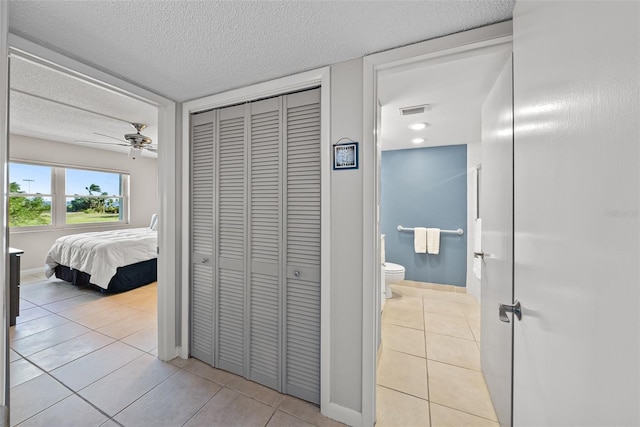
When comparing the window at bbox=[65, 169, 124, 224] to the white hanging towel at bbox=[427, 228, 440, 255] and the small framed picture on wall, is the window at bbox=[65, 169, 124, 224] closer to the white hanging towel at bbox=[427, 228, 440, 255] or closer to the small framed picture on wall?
the small framed picture on wall

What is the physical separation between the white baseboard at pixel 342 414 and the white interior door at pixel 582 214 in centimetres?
95

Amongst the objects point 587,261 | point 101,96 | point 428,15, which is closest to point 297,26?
point 428,15

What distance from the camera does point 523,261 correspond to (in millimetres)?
930

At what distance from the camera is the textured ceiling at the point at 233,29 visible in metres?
1.15

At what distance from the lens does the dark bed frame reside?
3.75 metres

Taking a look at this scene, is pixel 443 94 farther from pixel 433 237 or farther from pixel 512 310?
pixel 433 237

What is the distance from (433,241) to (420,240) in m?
0.18

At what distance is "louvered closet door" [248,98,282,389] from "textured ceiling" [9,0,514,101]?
37 cm

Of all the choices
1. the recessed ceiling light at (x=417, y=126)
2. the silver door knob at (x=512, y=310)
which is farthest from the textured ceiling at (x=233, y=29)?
the recessed ceiling light at (x=417, y=126)

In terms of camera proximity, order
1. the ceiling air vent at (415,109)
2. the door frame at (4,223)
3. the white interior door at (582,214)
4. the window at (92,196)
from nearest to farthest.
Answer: the white interior door at (582,214), the door frame at (4,223), the ceiling air vent at (415,109), the window at (92,196)

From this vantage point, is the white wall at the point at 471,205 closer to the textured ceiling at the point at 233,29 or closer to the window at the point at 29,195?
the textured ceiling at the point at 233,29

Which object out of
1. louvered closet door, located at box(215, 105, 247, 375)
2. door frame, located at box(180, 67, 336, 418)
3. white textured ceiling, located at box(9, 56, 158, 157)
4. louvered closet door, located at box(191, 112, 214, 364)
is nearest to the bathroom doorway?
door frame, located at box(180, 67, 336, 418)

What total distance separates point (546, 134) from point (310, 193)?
3.97ft

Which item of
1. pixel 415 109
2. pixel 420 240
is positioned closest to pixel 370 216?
pixel 415 109
